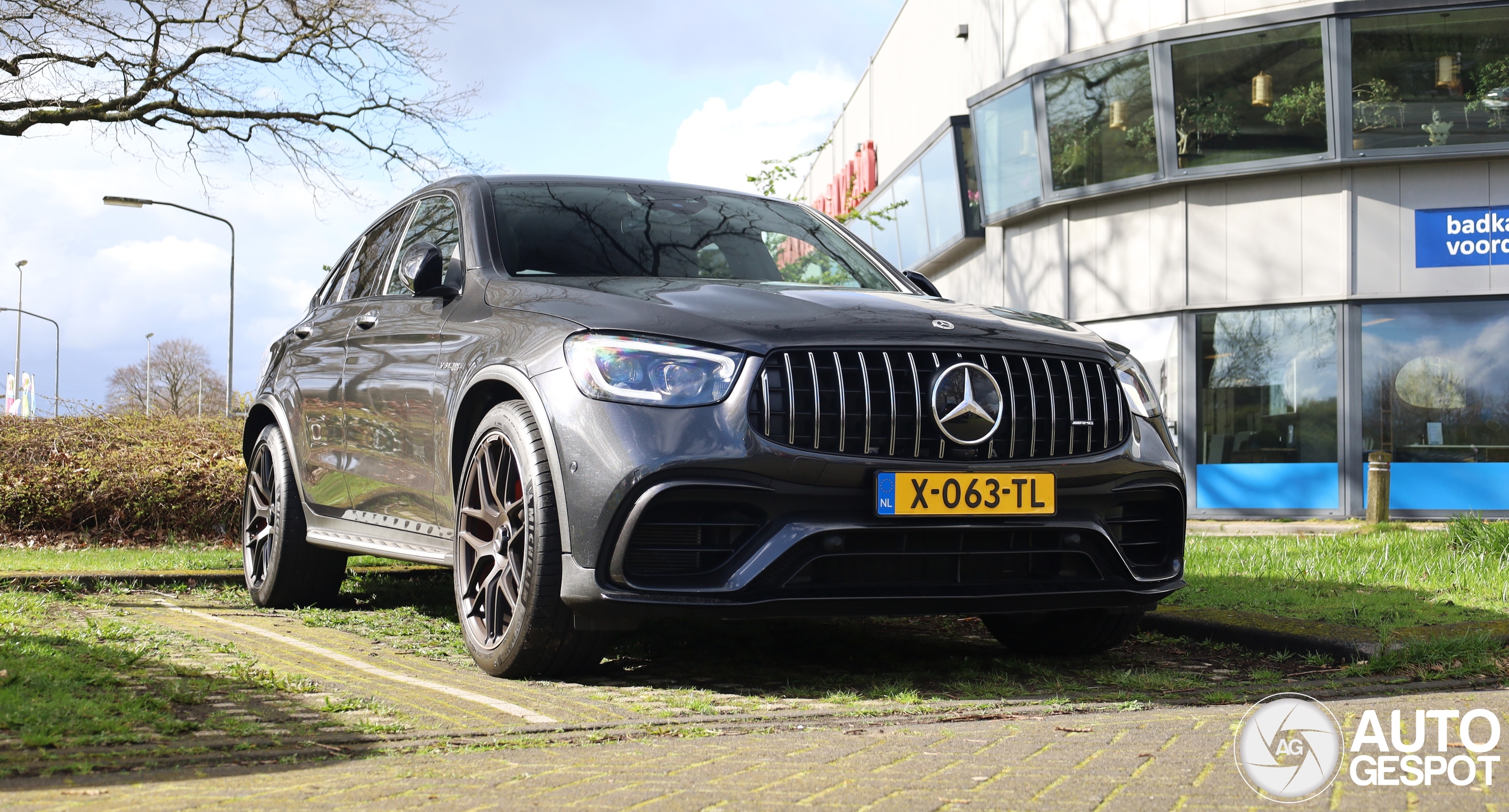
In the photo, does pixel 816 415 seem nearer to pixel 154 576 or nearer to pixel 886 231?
pixel 154 576

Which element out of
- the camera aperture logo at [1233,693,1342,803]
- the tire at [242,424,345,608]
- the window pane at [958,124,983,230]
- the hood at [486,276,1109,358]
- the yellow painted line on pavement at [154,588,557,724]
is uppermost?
the window pane at [958,124,983,230]

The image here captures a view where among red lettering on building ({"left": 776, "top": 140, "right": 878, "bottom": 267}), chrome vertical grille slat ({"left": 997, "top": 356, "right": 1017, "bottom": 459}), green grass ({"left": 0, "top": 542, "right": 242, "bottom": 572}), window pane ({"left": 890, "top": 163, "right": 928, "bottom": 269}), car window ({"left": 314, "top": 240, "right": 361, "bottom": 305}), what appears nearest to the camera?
chrome vertical grille slat ({"left": 997, "top": 356, "right": 1017, "bottom": 459})

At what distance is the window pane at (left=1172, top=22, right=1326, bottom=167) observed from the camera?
16.4 meters

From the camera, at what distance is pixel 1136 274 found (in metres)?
18.1

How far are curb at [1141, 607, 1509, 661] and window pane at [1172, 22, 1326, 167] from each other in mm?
12356

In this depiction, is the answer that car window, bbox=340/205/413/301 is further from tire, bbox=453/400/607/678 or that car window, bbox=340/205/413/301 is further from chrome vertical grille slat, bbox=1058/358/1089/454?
chrome vertical grille slat, bbox=1058/358/1089/454

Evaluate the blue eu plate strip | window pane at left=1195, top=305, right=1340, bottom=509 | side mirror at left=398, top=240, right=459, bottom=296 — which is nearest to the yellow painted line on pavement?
the blue eu plate strip

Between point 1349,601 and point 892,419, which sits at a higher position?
point 892,419

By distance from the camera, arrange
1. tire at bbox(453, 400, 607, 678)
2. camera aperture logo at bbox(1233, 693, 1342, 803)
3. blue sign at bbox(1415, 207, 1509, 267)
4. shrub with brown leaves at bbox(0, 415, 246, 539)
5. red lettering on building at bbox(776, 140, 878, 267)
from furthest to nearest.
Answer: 1. red lettering on building at bbox(776, 140, 878, 267)
2. blue sign at bbox(1415, 207, 1509, 267)
3. shrub with brown leaves at bbox(0, 415, 246, 539)
4. tire at bbox(453, 400, 607, 678)
5. camera aperture logo at bbox(1233, 693, 1342, 803)

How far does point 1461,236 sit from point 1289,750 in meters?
15.5

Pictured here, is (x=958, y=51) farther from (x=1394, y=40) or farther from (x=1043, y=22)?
(x=1394, y=40)

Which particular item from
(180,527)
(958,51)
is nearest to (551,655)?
(180,527)

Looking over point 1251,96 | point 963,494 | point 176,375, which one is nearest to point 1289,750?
point 963,494

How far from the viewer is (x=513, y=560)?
14.5 ft
